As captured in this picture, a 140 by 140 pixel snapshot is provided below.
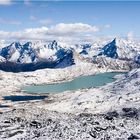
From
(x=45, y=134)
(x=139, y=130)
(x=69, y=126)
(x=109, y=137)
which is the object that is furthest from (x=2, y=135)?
(x=139, y=130)

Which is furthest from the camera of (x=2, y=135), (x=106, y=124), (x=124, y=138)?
(x=106, y=124)

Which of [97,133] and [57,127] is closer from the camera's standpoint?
[97,133]

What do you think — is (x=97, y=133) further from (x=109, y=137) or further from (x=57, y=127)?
(x=57, y=127)

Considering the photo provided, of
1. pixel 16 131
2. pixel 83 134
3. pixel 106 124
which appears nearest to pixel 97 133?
pixel 83 134

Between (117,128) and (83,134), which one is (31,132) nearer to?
(83,134)

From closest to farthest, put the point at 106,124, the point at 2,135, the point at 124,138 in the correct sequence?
the point at 124,138, the point at 2,135, the point at 106,124

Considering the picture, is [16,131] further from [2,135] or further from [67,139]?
[67,139]

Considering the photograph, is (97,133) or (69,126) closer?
(97,133)
